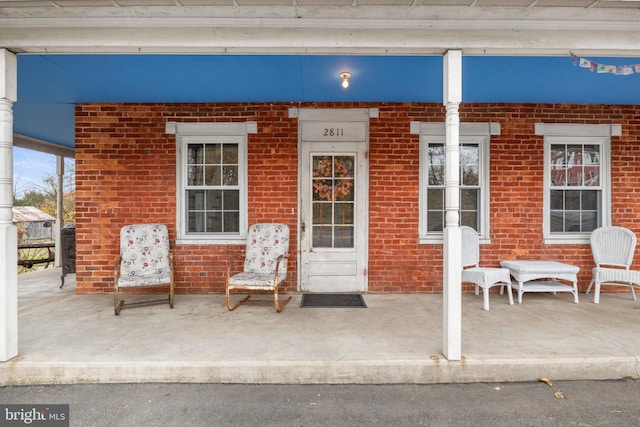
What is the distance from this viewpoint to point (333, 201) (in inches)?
192

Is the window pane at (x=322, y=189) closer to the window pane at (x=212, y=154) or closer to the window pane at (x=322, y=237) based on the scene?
the window pane at (x=322, y=237)

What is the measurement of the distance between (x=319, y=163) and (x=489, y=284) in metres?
2.67

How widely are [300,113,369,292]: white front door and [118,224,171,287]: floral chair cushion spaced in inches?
72.3

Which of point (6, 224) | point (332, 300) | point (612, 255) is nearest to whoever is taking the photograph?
point (6, 224)

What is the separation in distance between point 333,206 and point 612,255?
12.6 feet

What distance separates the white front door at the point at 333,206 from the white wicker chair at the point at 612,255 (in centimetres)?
305

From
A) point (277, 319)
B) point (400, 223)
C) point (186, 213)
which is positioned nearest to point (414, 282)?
point (400, 223)

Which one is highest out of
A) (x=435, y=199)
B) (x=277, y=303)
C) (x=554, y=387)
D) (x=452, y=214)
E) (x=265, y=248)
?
(x=435, y=199)

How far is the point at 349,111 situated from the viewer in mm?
4793

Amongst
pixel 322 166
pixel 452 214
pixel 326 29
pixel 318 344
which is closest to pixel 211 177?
pixel 322 166

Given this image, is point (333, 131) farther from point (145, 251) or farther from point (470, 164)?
point (145, 251)

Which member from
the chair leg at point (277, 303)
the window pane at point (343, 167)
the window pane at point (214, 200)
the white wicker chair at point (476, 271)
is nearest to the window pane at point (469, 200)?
the white wicker chair at point (476, 271)

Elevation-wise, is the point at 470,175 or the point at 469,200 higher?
the point at 470,175

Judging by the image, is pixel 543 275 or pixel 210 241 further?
pixel 210 241
